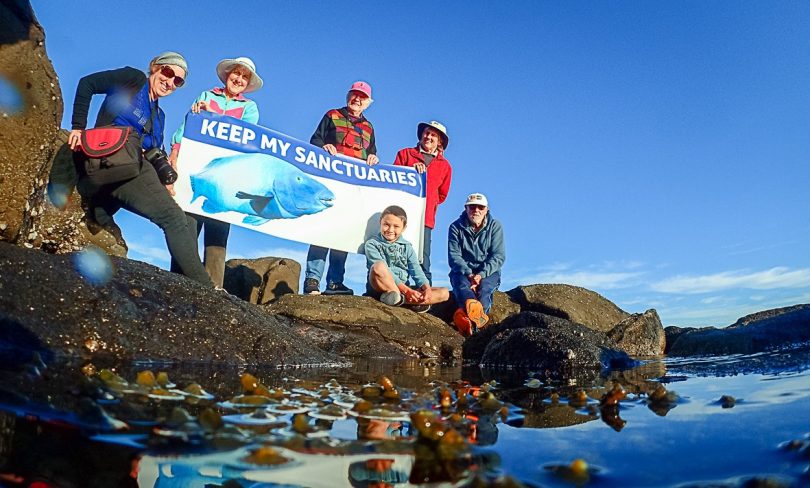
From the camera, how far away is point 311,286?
8203 mm

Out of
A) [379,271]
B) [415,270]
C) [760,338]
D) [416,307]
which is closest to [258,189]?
[379,271]

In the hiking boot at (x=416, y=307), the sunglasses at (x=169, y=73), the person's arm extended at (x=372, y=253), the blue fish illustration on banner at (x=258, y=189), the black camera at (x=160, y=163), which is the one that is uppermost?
the sunglasses at (x=169, y=73)

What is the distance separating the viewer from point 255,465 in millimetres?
1275

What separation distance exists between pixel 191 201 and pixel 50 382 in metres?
5.62

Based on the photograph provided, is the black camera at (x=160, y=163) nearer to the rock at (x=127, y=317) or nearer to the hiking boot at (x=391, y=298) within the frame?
the rock at (x=127, y=317)

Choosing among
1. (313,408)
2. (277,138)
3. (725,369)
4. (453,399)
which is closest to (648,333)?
(725,369)

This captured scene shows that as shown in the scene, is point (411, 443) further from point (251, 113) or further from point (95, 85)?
point (251, 113)

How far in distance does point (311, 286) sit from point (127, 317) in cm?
464

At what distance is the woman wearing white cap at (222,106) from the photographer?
23.9ft

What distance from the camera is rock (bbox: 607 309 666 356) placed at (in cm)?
822

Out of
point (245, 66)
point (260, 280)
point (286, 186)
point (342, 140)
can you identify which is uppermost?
point (245, 66)

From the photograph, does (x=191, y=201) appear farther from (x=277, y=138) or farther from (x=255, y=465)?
(x=255, y=465)

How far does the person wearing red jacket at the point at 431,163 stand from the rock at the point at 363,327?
77.9 inches

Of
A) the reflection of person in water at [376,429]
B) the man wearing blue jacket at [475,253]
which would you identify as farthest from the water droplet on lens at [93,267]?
the man wearing blue jacket at [475,253]
